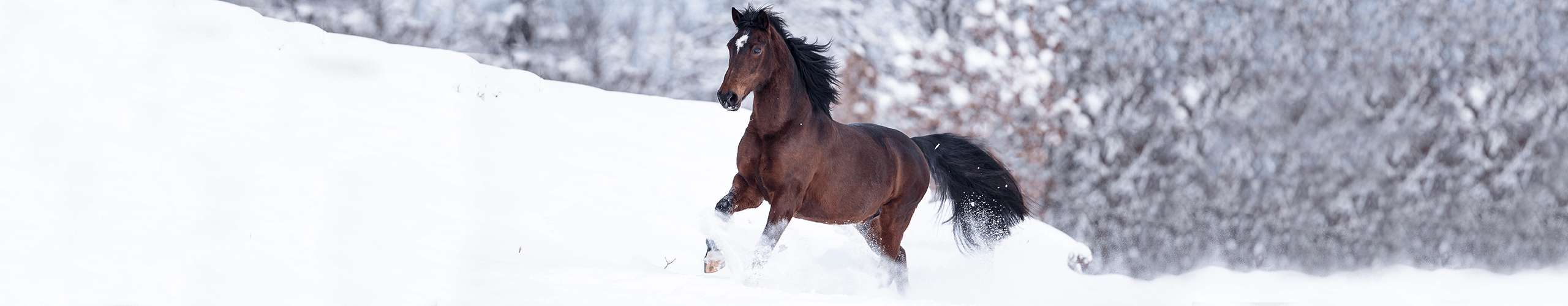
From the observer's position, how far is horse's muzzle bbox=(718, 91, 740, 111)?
11.7 ft

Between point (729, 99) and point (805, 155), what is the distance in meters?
0.56

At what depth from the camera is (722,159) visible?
662cm

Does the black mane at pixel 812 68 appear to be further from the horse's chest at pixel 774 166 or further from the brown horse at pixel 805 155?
the horse's chest at pixel 774 166

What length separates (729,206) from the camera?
3.93 m

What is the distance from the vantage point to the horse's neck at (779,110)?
391cm

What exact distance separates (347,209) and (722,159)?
3.35 metres

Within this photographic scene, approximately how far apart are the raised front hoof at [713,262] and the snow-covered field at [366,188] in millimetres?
83

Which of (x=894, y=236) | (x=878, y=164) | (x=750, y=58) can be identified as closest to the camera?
(x=750, y=58)

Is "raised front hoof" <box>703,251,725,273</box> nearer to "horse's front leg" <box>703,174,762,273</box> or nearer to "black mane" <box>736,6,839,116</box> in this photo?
"horse's front leg" <box>703,174,762,273</box>

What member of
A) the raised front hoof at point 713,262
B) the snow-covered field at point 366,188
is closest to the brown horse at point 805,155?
the raised front hoof at point 713,262

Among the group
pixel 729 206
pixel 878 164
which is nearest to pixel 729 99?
pixel 729 206

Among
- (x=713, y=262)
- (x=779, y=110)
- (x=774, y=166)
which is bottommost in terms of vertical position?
(x=713, y=262)

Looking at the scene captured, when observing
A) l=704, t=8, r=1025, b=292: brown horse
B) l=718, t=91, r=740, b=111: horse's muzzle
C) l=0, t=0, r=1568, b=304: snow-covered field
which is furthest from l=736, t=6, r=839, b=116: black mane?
l=0, t=0, r=1568, b=304: snow-covered field

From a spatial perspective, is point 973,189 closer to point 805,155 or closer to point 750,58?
point 805,155
